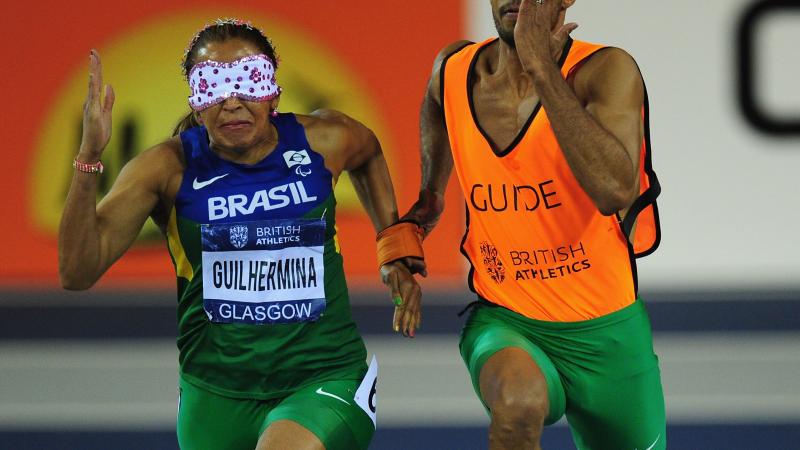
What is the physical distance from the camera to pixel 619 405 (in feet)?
11.0

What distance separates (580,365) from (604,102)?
0.69 meters

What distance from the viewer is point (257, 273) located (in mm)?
3207

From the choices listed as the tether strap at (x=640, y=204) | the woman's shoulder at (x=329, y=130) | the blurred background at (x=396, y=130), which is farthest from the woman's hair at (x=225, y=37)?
the blurred background at (x=396, y=130)

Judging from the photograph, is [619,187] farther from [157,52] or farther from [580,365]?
[157,52]

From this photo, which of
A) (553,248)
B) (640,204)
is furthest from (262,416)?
(640,204)

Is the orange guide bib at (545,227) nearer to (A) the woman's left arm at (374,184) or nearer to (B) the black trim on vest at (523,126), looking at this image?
(B) the black trim on vest at (523,126)

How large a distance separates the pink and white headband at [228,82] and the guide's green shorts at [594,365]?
864mm

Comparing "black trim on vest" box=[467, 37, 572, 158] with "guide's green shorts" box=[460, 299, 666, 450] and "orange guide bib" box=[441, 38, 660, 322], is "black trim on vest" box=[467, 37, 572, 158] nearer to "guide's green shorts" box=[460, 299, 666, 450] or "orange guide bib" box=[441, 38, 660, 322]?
"orange guide bib" box=[441, 38, 660, 322]

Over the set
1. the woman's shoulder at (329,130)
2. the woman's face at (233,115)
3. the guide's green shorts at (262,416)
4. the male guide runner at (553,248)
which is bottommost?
the guide's green shorts at (262,416)

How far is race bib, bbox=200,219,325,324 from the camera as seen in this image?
3201 millimetres

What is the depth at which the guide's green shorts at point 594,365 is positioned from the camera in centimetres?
331

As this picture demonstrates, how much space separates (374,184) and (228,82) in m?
0.56

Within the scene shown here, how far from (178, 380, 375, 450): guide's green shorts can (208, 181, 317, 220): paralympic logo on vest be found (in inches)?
18.2

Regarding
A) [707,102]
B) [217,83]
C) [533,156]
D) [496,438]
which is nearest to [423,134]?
[533,156]
